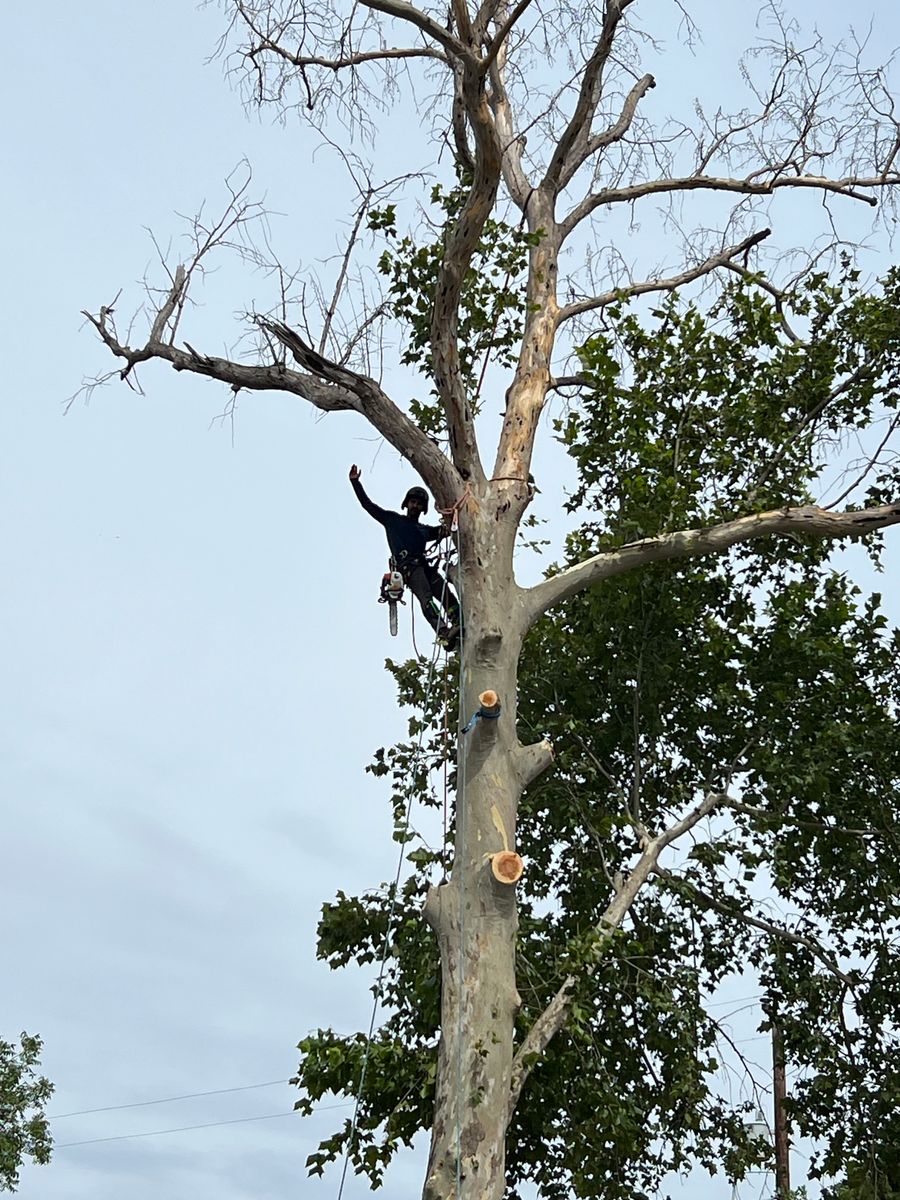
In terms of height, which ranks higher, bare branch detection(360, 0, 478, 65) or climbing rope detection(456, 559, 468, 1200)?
bare branch detection(360, 0, 478, 65)

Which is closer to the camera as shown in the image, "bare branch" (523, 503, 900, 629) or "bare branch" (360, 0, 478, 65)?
"bare branch" (360, 0, 478, 65)

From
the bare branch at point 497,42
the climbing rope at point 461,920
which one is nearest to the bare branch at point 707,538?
the climbing rope at point 461,920

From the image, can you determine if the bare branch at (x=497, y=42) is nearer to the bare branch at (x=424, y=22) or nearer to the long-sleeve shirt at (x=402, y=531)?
the bare branch at (x=424, y=22)

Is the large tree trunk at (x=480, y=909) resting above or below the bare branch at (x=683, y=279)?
below

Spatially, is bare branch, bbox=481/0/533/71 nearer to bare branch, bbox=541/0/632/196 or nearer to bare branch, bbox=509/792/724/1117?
bare branch, bbox=541/0/632/196

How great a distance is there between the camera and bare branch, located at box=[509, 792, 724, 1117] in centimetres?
677

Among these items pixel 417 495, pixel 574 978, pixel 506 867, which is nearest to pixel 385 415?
pixel 417 495

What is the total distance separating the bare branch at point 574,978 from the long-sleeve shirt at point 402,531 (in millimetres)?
2374

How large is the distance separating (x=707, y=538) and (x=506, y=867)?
2.67 meters

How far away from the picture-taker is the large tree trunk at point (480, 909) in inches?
243

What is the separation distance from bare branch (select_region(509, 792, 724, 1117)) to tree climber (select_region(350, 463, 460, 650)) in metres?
1.80

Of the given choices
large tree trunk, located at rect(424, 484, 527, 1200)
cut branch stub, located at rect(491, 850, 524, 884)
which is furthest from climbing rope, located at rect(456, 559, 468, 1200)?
cut branch stub, located at rect(491, 850, 524, 884)

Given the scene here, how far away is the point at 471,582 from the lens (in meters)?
7.72

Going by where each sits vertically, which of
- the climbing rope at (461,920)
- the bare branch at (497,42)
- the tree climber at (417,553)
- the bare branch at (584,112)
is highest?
the bare branch at (584,112)
